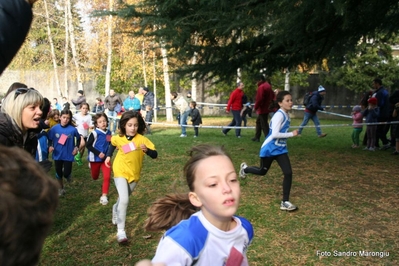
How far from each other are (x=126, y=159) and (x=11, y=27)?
12.0 feet

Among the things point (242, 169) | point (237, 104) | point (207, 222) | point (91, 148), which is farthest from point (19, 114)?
point (237, 104)

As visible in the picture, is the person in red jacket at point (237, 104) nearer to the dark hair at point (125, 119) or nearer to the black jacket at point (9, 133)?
the dark hair at point (125, 119)

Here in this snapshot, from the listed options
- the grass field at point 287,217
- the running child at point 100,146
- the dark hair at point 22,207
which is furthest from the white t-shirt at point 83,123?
the dark hair at point 22,207

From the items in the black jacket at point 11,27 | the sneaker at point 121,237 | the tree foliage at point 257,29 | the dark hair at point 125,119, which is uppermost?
the tree foliage at point 257,29

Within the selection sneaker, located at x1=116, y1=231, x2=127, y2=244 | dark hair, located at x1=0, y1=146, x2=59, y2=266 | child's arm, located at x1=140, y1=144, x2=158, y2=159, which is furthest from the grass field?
dark hair, located at x1=0, y1=146, x2=59, y2=266

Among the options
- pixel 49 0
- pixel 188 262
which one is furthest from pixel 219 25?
pixel 49 0

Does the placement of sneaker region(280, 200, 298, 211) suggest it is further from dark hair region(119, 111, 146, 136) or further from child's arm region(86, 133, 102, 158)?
child's arm region(86, 133, 102, 158)

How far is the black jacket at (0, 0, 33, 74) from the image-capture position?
4.92ft

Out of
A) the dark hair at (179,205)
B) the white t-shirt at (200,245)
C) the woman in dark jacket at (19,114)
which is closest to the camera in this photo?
the white t-shirt at (200,245)

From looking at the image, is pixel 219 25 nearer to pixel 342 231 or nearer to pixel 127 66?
pixel 342 231

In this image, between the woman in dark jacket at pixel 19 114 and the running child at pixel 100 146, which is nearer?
the woman in dark jacket at pixel 19 114

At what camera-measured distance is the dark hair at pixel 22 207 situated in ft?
3.47

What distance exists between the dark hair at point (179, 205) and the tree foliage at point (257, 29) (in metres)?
3.56

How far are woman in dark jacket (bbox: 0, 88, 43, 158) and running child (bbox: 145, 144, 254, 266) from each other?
177 cm
